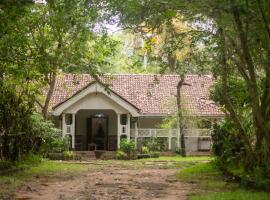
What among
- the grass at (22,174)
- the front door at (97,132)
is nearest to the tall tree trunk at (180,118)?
the front door at (97,132)

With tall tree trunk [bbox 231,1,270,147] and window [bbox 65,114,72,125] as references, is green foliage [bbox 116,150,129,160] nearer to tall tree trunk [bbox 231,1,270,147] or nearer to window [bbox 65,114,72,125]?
window [bbox 65,114,72,125]

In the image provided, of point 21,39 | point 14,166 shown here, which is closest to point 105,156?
point 14,166

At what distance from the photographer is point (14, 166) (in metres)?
18.1

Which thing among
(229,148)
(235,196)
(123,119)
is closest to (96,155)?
(123,119)

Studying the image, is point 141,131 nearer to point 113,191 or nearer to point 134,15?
point 113,191

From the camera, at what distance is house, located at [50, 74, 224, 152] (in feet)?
108

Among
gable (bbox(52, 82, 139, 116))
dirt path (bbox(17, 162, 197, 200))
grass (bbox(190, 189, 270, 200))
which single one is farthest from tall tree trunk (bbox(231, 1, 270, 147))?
gable (bbox(52, 82, 139, 116))

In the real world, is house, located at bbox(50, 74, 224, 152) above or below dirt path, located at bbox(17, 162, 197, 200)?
above

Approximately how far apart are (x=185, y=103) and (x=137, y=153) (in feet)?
15.9

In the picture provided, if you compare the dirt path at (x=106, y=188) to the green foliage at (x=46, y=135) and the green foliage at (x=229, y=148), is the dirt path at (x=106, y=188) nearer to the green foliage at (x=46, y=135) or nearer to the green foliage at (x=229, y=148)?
the green foliage at (x=229, y=148)

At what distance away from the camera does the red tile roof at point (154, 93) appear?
3481 cm

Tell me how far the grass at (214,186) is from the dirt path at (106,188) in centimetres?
48

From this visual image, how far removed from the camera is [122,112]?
3347 cm

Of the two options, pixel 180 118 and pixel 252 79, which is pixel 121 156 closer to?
pixel 180 118
